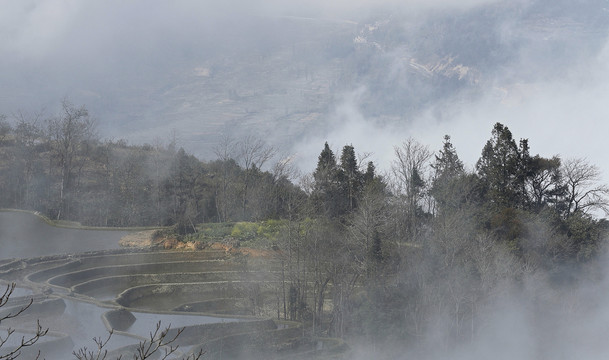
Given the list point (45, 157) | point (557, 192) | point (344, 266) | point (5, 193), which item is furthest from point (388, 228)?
point (45, 157)

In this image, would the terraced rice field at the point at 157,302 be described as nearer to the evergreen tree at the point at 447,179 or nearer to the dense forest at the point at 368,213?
the dense forest at the point at 368,213

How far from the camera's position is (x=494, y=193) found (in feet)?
133

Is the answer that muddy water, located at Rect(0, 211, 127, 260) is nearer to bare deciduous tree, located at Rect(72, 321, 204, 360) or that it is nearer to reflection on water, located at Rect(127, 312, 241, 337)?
reflection on water, located at Rect(127, 312, 241, 337)

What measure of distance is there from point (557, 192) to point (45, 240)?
41.0 meters

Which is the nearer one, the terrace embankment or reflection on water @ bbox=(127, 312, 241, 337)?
the terrace embankment

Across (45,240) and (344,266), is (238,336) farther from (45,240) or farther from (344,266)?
(45,240)

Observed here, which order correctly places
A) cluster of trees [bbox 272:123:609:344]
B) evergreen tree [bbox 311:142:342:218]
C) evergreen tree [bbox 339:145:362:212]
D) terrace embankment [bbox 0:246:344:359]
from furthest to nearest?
evergreen tree [bbox 339:145:362:212] → evergreen tree [bbox 311:142:342:218] → cluster of trees [bbox 272:123:609:344] → terrace embankment [bbox 0:246:344:359]

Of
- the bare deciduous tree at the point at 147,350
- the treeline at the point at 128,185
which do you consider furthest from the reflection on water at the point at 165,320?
the treeline at the point at 128,185

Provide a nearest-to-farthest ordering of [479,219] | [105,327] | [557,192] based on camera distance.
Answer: [105,327] → [479,219] → [557,192]

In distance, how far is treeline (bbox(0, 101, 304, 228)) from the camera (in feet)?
161

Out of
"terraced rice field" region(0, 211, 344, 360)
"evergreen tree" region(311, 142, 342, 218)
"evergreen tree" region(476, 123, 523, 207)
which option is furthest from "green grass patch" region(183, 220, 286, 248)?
"evergreen tree" region(476, 123, 523, 207)

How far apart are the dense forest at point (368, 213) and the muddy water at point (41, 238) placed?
3.30m

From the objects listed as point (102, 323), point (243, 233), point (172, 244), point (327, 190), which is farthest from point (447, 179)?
point (102, 323)

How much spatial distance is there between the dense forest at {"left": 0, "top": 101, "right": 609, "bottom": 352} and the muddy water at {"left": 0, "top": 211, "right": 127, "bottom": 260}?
3.30 m
